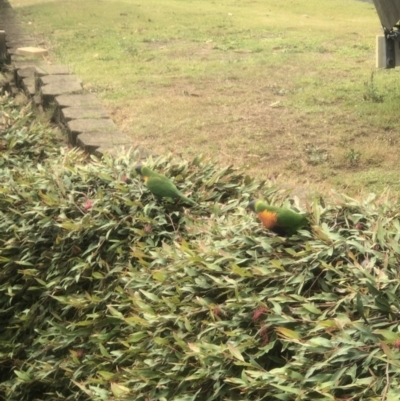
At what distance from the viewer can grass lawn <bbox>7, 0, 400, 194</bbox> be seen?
4164mm

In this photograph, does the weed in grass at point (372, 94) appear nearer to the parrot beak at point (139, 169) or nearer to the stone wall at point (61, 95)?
the stone wall at point (61, 95)

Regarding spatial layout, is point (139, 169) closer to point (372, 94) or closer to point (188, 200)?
point (188, 200)

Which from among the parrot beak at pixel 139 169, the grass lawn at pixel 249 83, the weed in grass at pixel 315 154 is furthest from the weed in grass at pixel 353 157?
the parrot beak at pixel 139 169

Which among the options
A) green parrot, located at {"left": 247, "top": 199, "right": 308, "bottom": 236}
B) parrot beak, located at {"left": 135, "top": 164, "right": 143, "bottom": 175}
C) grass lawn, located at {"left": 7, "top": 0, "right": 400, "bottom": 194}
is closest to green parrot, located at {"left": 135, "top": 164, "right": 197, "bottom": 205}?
parrot beak, located at {"left": 135, "top": 164, "right": 143, "bottom": 175}

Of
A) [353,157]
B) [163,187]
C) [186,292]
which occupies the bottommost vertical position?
[353,157]

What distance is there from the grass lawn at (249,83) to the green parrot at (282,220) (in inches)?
55.6

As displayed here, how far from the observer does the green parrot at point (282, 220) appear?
2.23 m

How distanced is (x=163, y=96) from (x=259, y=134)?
1.11m

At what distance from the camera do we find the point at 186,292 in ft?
7.66

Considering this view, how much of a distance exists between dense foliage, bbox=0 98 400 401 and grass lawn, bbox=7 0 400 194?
105 cm

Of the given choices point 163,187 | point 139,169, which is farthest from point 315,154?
point 163,187

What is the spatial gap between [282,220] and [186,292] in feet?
1.18

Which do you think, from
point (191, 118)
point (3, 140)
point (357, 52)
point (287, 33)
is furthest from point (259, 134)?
point (287, 33)

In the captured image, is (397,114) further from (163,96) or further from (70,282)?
(70,282)
